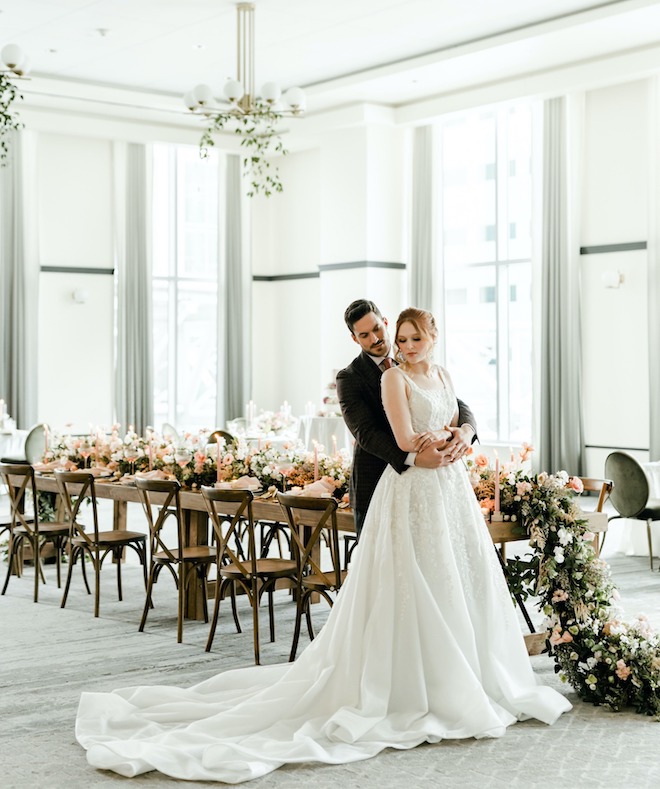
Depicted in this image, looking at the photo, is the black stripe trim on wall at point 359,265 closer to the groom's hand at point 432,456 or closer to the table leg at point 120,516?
the table leg at point 120,516

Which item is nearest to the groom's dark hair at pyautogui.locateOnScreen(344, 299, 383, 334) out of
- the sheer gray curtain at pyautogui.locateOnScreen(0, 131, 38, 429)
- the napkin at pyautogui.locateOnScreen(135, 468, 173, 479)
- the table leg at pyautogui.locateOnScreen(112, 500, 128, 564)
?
the napkin at pyautogui.locateOnScreen(135, 468, 173, 479)

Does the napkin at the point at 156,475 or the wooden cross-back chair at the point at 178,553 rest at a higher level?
the napkin at the point at 156,475

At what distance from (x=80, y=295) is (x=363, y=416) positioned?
10856 mm

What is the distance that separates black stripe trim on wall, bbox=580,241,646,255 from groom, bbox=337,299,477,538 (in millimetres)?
8079

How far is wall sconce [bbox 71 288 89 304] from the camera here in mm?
15367

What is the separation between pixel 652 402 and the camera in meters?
12.5

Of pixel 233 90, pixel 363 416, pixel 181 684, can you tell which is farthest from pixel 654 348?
pixel 181 684

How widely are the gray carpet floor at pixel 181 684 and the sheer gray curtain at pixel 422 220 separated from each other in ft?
26.2

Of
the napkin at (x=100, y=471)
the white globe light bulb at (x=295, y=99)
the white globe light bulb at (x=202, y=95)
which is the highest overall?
the white globe light bulb at (x=202, y=95)

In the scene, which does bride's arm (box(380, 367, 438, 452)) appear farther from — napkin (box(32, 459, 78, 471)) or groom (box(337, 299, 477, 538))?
napkin (box(32, 459, 78, 471))

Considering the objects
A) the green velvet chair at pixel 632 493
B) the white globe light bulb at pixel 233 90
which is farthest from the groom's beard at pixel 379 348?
the white globe light bulb at pixel 233 90

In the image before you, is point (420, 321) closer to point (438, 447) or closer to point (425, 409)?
point (425, 409)

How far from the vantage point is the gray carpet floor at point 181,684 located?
411cm

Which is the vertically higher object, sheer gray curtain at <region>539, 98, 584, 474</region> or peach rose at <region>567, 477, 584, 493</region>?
sheer gray curtain at <region>539, 98, 584, 474</region>
